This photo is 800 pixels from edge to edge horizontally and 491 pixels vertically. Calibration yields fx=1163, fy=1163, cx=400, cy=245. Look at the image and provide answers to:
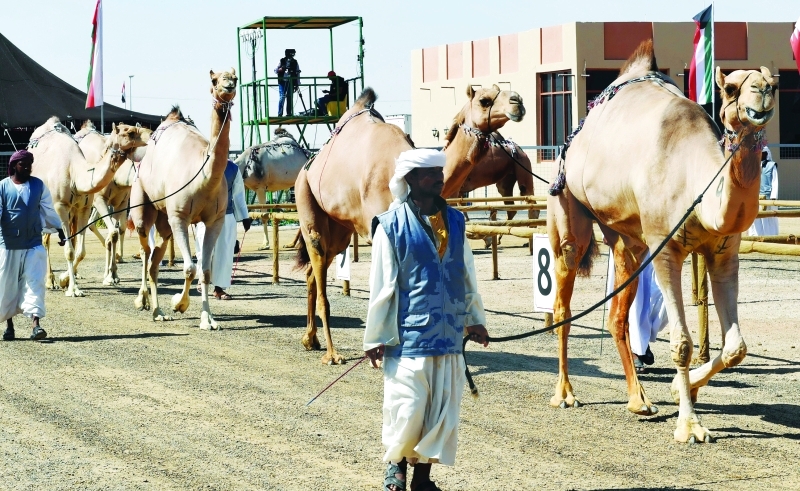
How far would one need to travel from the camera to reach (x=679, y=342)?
281 inches

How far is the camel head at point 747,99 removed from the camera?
607cm

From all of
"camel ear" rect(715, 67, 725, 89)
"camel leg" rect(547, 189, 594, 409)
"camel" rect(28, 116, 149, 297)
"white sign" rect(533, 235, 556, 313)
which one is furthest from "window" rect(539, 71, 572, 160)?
"camel ear" rect(715, 67, 725, 89)

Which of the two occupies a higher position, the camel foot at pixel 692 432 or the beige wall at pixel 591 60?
the beige wall at pixel 591 60

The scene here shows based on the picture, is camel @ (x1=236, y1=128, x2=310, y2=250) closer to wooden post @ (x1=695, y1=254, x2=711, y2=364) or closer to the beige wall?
the beige wall

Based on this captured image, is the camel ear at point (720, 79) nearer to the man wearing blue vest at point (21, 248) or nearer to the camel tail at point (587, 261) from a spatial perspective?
the camel tail at point (587, 261)

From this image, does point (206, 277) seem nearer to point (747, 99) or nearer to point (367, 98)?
point (367, 98)

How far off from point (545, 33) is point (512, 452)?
33583 millimetres

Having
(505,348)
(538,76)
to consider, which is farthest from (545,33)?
(505,348)

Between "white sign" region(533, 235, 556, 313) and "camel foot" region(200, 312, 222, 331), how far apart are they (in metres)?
3.58

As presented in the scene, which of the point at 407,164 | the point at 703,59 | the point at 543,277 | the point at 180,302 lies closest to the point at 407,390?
the point at 407,164

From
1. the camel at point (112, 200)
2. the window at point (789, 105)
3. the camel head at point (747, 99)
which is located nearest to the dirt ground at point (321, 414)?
the camel head at point (747, 99)

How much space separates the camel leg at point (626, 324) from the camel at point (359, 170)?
5.34ft

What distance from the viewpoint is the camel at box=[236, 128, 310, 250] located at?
24.8m

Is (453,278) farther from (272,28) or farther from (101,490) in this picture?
(272,28)
